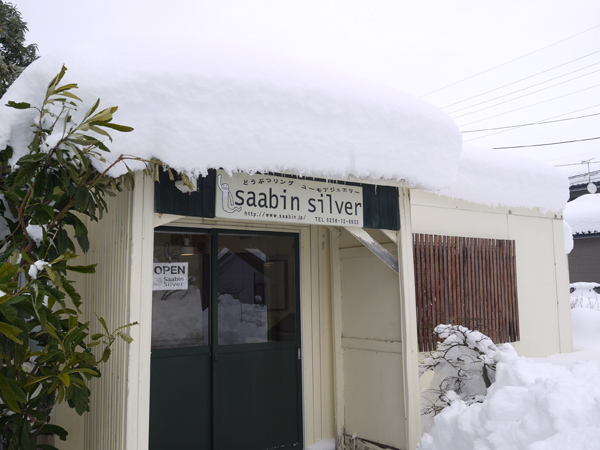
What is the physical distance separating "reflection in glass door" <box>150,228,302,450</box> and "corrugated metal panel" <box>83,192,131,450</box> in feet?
2.12

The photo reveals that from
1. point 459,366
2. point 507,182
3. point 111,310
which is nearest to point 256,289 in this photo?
point 111,310

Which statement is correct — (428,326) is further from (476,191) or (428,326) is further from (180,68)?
(180,68)

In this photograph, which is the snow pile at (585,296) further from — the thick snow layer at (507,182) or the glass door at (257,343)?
the glass door at (257,343)

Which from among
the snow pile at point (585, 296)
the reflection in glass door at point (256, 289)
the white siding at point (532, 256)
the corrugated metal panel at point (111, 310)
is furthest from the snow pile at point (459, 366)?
the snow pile at point (585, 296)

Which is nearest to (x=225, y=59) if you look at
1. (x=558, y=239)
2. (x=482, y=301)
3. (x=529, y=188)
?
(x=482, y=301)

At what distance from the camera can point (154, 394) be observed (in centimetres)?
482

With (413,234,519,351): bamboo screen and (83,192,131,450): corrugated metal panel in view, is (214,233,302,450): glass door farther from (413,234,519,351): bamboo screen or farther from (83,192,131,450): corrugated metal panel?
(413,234,519,351): bamboo screen

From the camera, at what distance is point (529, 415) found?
3.49m

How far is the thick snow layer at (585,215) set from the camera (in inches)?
722

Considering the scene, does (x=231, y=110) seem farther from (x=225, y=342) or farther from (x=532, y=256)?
(x=532, y=256)

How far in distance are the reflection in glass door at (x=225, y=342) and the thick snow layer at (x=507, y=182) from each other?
7.89ft

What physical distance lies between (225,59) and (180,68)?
1.23 feet

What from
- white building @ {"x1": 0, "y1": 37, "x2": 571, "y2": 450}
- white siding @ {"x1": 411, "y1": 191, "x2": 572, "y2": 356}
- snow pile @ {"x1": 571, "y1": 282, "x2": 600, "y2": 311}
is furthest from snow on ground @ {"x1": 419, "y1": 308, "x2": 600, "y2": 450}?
snow pile @ {"x1": 571, "y1": 282, "x2": 600, "y2": 311}

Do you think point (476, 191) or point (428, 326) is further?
point (476, 191)
